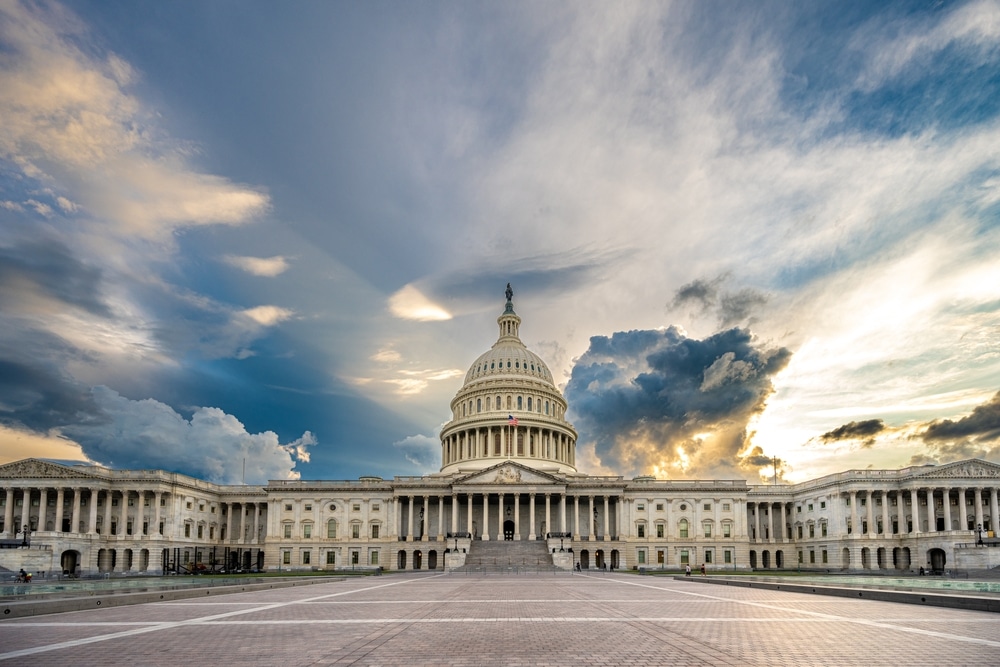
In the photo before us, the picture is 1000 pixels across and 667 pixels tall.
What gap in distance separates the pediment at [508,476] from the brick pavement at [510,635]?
81826 mm

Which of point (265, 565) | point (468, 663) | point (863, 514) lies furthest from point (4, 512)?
point (863, 514)

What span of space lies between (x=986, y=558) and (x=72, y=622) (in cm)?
9338

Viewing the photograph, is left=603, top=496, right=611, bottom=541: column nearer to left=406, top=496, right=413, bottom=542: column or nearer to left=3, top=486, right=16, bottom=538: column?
left=406, top=496, right=413, bottom=542: column

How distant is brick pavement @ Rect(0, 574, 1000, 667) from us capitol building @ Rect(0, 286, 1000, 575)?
67288 mm

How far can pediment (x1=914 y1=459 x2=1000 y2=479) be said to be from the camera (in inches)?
4124

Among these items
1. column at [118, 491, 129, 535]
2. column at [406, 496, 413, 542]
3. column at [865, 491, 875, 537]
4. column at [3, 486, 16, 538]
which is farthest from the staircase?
column at [3, 486, 16, 538]

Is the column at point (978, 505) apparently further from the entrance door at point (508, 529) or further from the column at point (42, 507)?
the column at point (42, 507)

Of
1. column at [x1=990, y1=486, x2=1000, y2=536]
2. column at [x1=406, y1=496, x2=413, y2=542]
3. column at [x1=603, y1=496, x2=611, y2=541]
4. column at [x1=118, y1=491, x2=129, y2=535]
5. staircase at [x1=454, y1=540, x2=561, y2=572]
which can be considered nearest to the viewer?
staircase at [x1=454, y1=540, x2=561, y2=572]

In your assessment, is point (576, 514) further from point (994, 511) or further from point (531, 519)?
point (994, 511)

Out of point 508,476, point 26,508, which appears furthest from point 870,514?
point 26,508

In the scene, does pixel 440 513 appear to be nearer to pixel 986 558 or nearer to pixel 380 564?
pixel 380 564

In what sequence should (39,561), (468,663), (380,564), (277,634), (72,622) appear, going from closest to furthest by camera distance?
(468,663)
(277,634)
(72,622)
(39,561)
(380,564)

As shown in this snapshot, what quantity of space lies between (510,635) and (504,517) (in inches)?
3958

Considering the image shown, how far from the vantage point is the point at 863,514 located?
10912 centimetres
